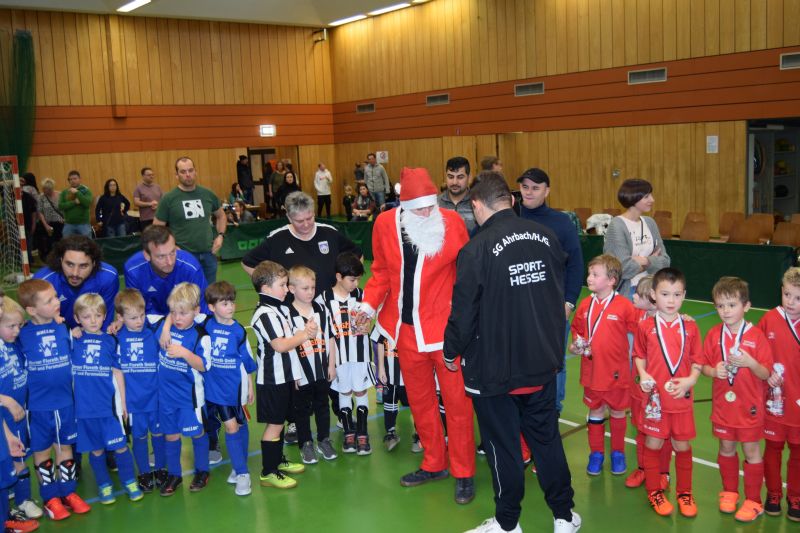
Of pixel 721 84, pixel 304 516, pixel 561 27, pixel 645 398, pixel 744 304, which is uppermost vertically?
pixel 561 27

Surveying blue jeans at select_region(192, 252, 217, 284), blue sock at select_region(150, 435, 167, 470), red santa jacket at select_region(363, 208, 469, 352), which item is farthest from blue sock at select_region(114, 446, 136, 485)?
blue jeans at select_region(192, 252, 217, 284)

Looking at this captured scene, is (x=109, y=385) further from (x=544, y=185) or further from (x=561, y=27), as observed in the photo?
(x=561, y=27)

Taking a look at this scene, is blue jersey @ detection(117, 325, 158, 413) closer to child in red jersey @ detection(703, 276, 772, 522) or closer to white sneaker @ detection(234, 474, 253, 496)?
white sneaker @ detection(234, 474, 253, 496)

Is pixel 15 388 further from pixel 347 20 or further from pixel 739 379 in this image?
pixel 347 20

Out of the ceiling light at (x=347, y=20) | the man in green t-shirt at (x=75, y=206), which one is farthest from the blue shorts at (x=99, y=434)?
the ceiling light at (x=347, y=20)

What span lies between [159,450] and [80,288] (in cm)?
130

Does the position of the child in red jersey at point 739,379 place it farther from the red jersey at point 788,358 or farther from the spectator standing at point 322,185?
the spectator standing at point 322,185

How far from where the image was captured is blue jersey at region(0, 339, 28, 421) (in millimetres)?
4301

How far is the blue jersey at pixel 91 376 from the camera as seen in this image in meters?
4.79

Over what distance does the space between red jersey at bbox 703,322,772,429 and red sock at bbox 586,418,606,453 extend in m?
0.86

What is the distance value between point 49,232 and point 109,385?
11949mm

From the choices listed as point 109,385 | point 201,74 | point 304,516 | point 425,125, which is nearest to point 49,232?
point 201,74

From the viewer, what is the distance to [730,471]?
4.32 m

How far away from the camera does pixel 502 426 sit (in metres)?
3.90
